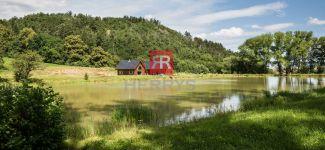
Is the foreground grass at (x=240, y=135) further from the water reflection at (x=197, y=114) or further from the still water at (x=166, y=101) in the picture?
the still water at (x=166, y=101)

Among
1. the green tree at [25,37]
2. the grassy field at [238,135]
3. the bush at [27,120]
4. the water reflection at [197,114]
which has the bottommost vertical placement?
the water reflection at [197,114]

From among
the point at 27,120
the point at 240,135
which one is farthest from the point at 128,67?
the point at 27,120

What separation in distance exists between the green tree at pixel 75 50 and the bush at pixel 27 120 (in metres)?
95.6

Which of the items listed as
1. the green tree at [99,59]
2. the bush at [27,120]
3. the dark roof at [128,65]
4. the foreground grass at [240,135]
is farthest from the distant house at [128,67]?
the bush at [27,120]

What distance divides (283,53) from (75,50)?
6672 cm

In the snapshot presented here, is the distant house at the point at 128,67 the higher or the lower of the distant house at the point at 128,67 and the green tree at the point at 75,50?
the lower

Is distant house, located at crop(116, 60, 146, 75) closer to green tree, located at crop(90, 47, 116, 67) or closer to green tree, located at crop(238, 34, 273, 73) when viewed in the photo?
green tree, located at crop(90, 47, 116, 67)

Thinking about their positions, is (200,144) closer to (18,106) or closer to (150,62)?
(18,106)

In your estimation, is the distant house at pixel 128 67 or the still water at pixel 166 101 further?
the distant house at pixel 128 67

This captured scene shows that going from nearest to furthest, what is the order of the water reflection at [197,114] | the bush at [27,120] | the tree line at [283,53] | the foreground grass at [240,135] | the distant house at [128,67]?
the bush at [27,120]
the foreground grass at [240,135]
the water reflection at [197,114]
the distant house at [128,67]
the tree line at [283,53]

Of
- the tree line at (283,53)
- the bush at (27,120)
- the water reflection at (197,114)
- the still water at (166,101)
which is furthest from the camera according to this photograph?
the tree line at (283,53)

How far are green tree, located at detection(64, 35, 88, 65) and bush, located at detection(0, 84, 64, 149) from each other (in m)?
95.6

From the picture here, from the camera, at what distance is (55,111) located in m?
9.42

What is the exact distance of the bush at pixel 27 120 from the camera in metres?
8.21
